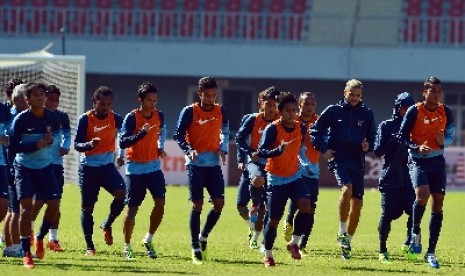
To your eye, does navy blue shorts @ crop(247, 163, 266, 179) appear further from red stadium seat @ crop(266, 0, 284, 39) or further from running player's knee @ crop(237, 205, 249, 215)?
red stadium seat @ crop(266, 0, 284, 39)

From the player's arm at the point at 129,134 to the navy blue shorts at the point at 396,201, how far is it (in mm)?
2934

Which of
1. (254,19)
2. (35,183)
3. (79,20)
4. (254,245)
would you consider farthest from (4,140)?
(254,19)

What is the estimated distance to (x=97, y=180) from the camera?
1498 cm

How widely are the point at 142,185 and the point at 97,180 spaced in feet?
→ 2.54

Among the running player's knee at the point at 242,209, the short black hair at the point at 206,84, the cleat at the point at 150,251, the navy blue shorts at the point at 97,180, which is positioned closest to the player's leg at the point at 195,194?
the cleat at the point at 150,251

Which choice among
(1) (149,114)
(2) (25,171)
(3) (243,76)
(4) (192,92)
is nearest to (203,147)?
(1) (149,114)

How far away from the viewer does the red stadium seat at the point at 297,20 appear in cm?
4009

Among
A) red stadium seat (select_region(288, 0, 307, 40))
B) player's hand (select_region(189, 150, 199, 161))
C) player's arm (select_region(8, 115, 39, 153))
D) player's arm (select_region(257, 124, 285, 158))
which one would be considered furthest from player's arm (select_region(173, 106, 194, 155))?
red stadium seat (select_region(288, 0, 307, 40))

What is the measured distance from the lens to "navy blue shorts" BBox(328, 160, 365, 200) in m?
14.7

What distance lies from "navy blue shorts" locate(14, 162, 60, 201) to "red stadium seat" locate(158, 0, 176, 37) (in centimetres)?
2632

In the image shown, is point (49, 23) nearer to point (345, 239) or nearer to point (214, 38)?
point (214, 38)

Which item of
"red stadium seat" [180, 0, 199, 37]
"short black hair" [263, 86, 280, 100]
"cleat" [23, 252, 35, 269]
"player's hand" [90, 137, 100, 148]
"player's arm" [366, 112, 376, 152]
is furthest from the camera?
"red stadium seat" [180, 0, 199, 37]

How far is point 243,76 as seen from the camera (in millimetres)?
39531

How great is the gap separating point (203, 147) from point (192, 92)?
2838 centimetres
